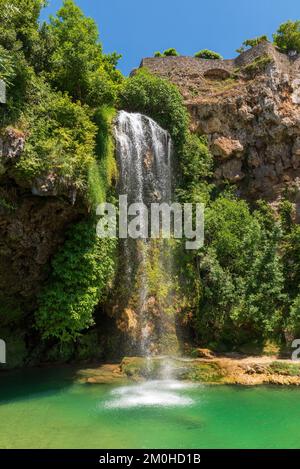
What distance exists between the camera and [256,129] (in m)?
22.7

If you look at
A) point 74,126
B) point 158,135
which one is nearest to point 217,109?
point 158,135

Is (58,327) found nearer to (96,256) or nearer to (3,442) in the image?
(96,256)

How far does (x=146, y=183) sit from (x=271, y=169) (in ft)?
27.1

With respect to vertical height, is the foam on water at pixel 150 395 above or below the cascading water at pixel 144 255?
below

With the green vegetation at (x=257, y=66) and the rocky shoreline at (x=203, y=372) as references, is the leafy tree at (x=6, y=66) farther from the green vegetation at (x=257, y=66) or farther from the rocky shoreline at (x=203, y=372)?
the green vegetation at (x=257, y=66)

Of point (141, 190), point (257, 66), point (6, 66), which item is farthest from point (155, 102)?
point (6, 66)

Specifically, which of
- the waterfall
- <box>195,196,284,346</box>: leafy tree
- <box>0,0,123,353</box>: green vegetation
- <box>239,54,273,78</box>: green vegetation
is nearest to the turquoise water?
<box>0,0,123,353</box>: green vegetation

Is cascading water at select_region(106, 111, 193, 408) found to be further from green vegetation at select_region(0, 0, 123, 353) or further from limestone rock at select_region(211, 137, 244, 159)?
limestone rock at select_region(211, 137, 244, 159)

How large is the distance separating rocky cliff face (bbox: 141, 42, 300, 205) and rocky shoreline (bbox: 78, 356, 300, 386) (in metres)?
10.9

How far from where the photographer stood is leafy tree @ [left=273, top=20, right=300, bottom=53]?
25.6 m

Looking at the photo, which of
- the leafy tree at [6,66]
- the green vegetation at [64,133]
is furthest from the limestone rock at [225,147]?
the leafy tree at [6,66]

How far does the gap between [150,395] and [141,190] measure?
847 cm

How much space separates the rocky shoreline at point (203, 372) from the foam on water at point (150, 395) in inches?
18.9

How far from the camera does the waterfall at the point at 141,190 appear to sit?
1628 centimetres
